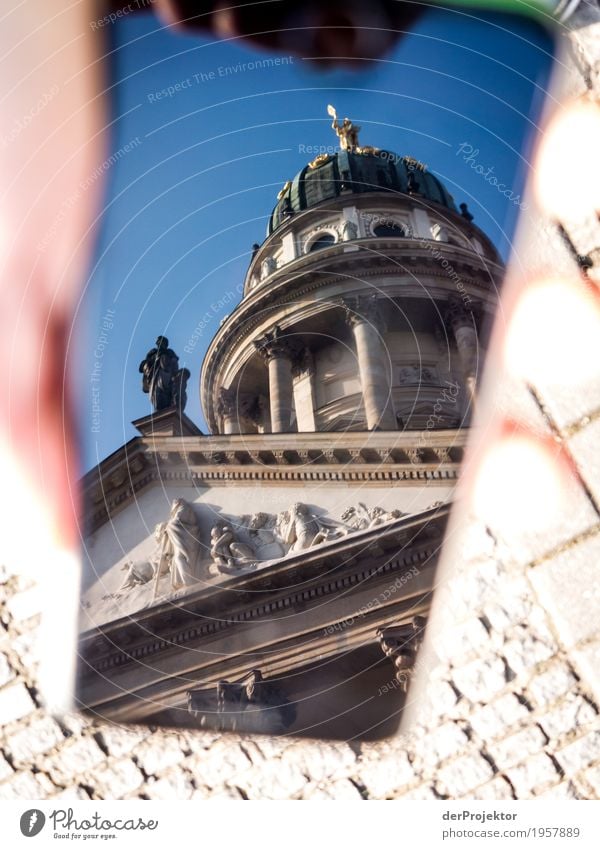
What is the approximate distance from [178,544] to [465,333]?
38.9 feet

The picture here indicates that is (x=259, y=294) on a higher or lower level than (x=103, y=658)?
higher

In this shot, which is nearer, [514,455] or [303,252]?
[514,455]

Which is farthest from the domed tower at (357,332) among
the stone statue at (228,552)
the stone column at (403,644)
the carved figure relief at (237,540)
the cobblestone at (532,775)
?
the cobblestone at (532,775)

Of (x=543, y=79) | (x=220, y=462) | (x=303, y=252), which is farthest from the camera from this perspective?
(x=303, y=252)

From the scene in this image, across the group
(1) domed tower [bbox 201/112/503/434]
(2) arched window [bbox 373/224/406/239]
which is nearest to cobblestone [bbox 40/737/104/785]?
(1) domed tower [bbox 201/112/503/434]

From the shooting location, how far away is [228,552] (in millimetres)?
9930

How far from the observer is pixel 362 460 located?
10758 mm

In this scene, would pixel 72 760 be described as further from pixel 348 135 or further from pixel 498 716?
pixel 348 135

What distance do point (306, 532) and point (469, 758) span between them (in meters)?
4.17

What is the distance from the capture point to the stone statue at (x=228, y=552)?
9.73 meters

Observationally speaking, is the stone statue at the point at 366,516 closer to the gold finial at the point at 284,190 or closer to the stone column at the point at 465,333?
the stone column at the point at 465,333

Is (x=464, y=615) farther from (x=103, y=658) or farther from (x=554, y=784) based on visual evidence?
(x=103, y=658)

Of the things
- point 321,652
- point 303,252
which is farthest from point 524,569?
point 303,252

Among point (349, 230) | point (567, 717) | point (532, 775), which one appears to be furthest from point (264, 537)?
point (349, 230)
